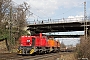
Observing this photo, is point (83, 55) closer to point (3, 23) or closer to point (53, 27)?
point (3, 23)

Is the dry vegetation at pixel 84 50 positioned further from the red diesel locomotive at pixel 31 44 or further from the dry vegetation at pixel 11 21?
the dry vegetation at pixel 11 21

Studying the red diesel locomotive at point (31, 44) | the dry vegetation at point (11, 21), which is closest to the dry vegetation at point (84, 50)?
the red diesel locomotive at point (31, 44)

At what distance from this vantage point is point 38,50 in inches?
1379

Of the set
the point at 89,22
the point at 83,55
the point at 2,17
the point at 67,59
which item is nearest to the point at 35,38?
the point at 67,59

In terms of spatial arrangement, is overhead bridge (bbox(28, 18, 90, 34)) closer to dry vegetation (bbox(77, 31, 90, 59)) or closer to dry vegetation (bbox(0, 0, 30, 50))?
dry vegetation (bbox(0, 0, 30, 50))

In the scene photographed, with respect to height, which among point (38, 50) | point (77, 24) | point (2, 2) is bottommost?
point (38, 50)

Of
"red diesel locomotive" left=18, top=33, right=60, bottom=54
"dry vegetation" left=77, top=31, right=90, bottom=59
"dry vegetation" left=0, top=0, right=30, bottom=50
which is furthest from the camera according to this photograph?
"dry vegetation" left=0, top=0, right=30, bottom=50

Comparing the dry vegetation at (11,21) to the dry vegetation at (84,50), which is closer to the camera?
the dry vegetation at (84,50)

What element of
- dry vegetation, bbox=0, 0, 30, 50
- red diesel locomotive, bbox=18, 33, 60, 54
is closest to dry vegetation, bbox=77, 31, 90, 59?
red diesel locomotive, bbox=18, 33, 60, 54

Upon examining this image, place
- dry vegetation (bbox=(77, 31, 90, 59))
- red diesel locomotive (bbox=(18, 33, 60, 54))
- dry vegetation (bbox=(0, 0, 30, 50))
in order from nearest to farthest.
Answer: dry vegetation (bbox=(77, 31, 90, 59)) → red diesel locomotive (bbox=(18, 33, 60, 54)) → dry vegetation (bbox=(0, 0, 30, 50))

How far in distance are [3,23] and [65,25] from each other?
21903 mm

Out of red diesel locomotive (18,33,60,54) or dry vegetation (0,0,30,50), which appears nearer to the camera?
red diesel locomotive (18,33,60,54)

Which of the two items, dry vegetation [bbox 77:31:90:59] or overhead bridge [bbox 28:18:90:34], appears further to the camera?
overhead bridge [bbox 28:18:90:34]

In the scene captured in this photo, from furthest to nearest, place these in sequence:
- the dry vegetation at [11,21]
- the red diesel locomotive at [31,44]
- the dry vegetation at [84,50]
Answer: the dry vegetation at [11,21] < the red diesel locomotive at [31,44] < the dry vegetation at [84,50]
